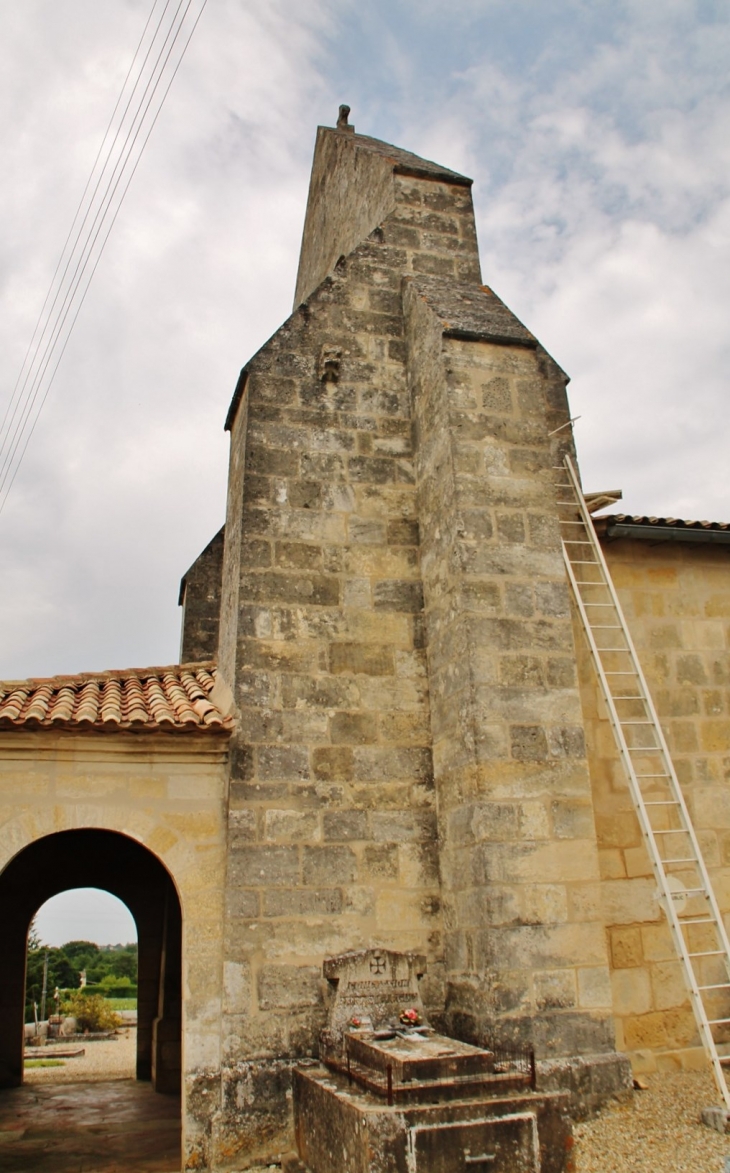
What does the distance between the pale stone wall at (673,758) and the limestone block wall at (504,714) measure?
883 millimetres

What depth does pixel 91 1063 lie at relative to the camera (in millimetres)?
12602

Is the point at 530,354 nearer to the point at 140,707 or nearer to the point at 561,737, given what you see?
the point at 561,737

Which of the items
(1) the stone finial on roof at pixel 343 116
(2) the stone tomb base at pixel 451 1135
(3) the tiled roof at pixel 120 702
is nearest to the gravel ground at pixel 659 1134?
(2) the stone tomb base at pixel 451 1135

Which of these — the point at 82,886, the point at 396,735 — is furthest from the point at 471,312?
the point at 82,886

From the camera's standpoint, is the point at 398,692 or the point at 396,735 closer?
the point at 396,735

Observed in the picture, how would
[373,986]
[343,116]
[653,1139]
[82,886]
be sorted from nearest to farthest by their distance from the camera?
[653,1139]
[373,986]
[82,886]
[343,116]

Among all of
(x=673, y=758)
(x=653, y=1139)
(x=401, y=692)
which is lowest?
(x=653, y=1139)

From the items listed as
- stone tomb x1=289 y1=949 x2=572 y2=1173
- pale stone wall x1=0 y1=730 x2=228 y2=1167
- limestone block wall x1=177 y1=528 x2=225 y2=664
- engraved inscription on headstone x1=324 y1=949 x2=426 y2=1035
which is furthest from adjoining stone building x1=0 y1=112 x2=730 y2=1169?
limestone block wall x1=177 y1=528 x2=225 y2=664

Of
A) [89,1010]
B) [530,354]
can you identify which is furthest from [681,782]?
[89,1010]

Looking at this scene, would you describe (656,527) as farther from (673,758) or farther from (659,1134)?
(659,1134)

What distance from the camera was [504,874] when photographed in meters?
5.03

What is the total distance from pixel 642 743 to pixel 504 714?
1.56m

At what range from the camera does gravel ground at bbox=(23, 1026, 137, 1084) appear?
33.0ft

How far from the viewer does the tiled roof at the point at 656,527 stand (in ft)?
22.2
